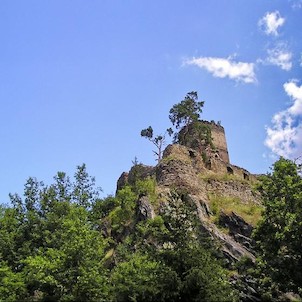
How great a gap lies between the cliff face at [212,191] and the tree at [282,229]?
6.81m

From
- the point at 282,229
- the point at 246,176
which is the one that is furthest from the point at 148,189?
the point at 246,176

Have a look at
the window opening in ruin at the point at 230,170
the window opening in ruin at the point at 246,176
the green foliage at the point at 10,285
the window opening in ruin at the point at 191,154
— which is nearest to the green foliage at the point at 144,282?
the green foliage at the point at 10,285

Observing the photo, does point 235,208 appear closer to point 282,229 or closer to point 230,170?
point 230,170

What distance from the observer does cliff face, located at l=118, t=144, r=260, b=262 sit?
33906 mm

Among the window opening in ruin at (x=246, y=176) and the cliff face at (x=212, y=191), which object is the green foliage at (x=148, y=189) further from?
the window opening in ruin at (x=246, y=176)

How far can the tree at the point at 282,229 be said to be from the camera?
75.5 feet

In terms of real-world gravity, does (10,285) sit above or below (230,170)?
below

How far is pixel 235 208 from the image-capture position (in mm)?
39562

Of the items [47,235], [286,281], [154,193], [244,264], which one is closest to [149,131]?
[154,193]

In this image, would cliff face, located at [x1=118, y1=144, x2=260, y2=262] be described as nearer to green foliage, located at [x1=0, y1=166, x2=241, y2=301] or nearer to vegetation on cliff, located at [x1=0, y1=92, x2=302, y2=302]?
vegetation on cliff, located at [x1=0, y1=92, x2=302, y2=302]

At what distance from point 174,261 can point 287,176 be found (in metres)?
8.88

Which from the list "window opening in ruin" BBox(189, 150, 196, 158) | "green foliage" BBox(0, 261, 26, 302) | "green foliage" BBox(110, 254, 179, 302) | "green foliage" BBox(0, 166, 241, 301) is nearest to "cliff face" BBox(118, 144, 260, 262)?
"window opening in ruin" BBox(189, 150, 196, 158)

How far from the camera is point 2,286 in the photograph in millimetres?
27969

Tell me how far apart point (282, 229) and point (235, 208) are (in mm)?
15722
